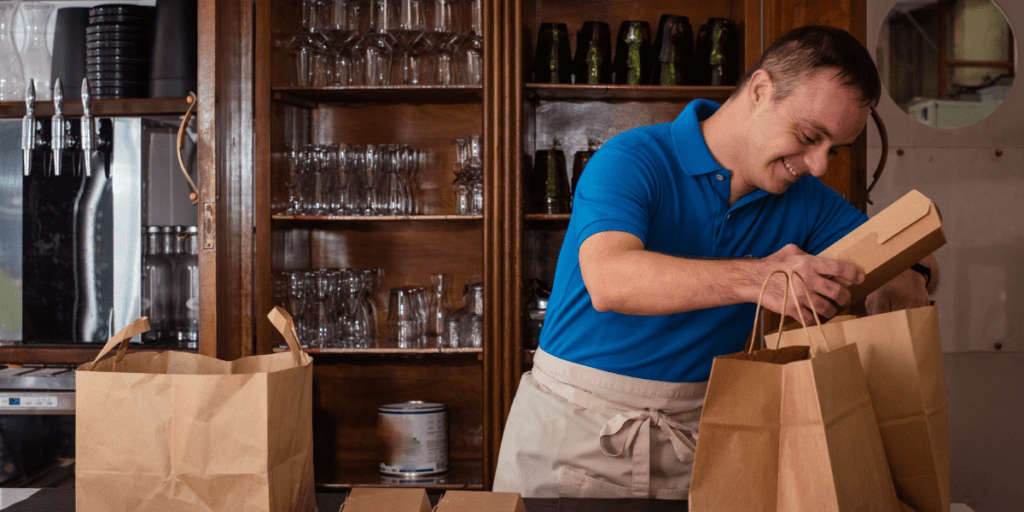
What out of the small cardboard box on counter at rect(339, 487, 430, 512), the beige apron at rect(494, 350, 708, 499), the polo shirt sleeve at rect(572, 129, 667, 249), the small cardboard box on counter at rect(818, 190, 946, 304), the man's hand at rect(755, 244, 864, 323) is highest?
the polo shirt sleeve at rect(572, 129, 667, 249)

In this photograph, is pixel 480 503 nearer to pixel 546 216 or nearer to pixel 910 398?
pixel 910 398

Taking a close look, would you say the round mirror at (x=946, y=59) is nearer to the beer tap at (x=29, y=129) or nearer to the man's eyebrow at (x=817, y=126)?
the man's eyebrow at (x=817, y=126)

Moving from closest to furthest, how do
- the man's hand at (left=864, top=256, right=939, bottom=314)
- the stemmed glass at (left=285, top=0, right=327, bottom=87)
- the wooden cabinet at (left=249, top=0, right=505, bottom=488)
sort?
the man's hand at (left=864, top=256, right=939, bottom=314) < the stemmed glass at (left=285, top=0, right=327, bottom=87) < the wooden cabinet at (left=249, top=0, right=505, bottom=488)

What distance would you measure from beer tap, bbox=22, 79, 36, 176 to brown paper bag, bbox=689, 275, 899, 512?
218cm

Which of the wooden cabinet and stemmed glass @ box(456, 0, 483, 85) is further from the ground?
stemmed glass @ box(456, 0, 483, 85)

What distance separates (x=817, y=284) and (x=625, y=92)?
1.62 metres

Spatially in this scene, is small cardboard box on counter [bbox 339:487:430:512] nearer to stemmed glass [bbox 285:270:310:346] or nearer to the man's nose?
the man's nose

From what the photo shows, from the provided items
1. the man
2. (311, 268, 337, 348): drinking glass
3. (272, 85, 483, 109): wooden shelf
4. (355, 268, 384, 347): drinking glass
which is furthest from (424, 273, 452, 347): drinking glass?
the man

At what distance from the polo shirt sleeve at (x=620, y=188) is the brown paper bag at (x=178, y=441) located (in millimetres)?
519

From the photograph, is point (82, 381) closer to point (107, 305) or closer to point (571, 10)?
point (107, 305)

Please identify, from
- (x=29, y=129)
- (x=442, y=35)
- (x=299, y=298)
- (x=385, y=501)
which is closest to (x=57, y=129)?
(x=29, y=129)

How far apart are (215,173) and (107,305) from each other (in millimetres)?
532

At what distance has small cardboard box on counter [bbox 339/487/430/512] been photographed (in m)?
0.76

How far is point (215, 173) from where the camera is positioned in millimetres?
2133
